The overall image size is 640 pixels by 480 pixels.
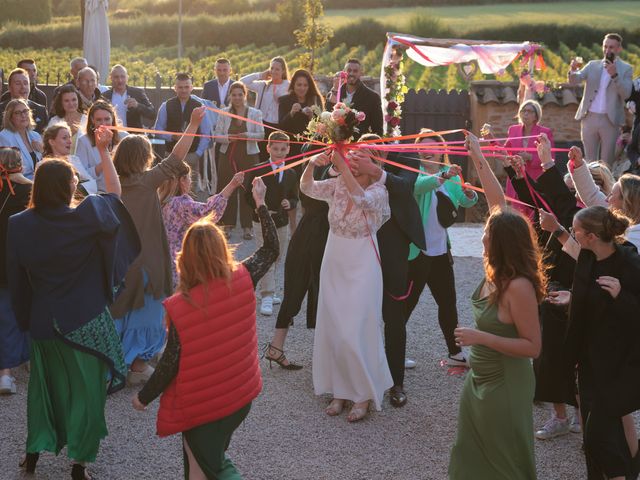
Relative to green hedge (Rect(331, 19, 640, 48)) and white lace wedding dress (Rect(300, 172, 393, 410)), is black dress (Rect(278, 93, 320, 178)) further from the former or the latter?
green hedge (Rect(331, 19, 640, 48))

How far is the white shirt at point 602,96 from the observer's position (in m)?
13.2

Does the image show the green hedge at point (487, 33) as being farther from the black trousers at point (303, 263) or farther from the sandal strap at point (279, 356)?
the sandal strap at point (279, 356)

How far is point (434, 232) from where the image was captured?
7.22 m

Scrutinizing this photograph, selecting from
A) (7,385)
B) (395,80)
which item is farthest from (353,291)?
(395,80)

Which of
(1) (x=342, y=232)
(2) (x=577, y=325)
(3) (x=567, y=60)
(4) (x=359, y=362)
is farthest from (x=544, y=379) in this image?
(3) (x=567, y=60)

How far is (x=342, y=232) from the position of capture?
617cm

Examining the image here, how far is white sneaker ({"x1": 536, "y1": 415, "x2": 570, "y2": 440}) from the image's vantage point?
19.0 feet

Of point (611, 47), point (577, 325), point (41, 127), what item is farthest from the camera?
point (611, 47)

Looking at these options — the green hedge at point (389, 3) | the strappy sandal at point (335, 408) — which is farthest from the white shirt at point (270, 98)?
the green hedge at point (389, 3)

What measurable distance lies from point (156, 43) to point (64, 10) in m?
11.3

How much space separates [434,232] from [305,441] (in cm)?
231

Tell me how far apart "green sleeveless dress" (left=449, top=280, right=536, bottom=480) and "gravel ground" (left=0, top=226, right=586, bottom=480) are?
99 cm

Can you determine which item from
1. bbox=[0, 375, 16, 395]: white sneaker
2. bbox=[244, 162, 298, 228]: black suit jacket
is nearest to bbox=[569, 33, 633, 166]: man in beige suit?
bbox=[244, 162, 298, 228]: black suit jacket

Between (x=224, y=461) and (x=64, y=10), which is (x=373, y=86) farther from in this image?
(x=64, y=10)
